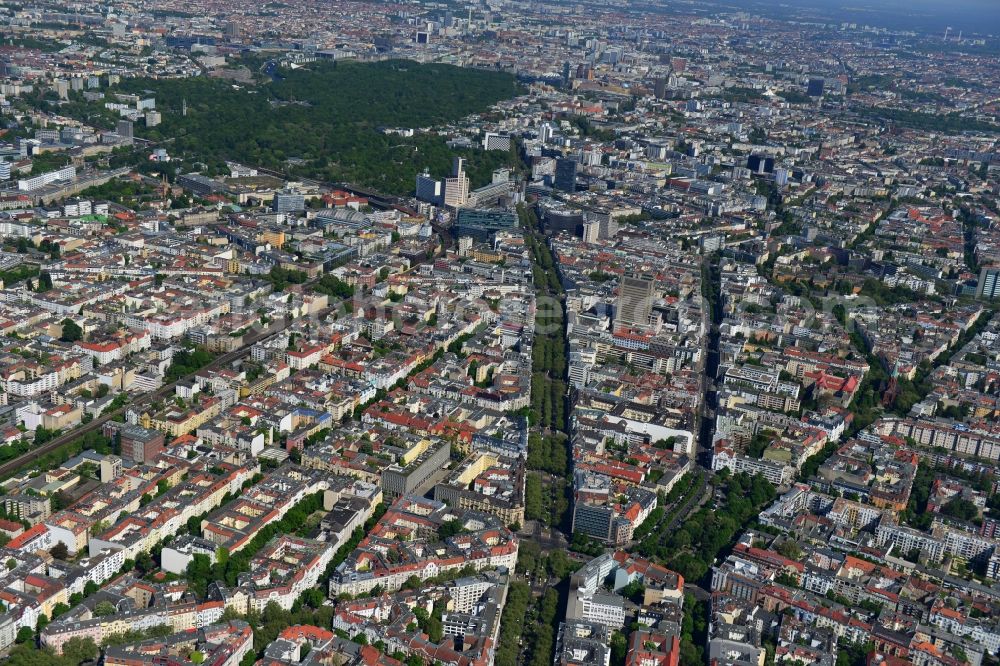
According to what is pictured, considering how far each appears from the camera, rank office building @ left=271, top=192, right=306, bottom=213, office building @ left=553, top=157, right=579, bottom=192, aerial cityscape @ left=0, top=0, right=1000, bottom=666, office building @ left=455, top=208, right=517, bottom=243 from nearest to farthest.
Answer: aerial cityscape @ left=0, top=0, right=1000, bottom=666 → office building @ left=455, top=208, right=517, bottom=243 → office building @ left=271, top=192, right=306, bottom=213 → office building @ left=553, top=157, right=579, bottom=192

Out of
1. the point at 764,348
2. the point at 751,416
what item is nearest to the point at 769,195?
the point at 764,348

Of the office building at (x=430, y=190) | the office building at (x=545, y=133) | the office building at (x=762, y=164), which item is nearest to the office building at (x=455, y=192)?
the office building at (x=430, y=190)

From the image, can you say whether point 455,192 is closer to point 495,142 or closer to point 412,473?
point 495,142

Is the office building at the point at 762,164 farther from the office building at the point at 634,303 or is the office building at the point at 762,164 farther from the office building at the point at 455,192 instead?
the office building at the point at 634,303

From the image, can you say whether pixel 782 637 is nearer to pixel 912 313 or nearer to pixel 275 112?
pixel 912 313

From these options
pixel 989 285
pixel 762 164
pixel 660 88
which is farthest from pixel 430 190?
pixel 660 88

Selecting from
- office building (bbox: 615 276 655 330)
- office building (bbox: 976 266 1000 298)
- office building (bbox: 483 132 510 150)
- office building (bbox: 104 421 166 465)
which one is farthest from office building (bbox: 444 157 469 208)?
office building (bbox: 104 421 166 465)

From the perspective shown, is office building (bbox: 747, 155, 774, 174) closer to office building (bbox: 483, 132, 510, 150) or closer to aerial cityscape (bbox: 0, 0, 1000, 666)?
aerial cityscape (bbox: 0, 0, 1000, 666)
